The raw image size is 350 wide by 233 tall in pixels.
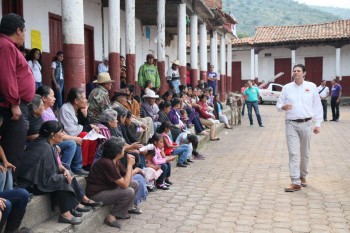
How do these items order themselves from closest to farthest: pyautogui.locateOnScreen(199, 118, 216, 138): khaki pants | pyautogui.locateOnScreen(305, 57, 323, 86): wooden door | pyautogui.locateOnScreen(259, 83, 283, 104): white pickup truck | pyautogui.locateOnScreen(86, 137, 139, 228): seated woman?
pyautogui.locateOnScreen(86, 137, 139, 228): seated woman
pyautogui.locateOnScreen(199, 118, 216, 138): khaki pants
pyautogui.locateOnScreen(259, 83, 283, 104): white pickup truck
pyautogui.locateOnScreen(305, 57, 323, 86): wooden door

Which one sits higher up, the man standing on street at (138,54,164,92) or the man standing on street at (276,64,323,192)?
the man standing on street at (138,54,164,92)

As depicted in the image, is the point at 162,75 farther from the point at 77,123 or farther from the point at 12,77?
the point at 12,77

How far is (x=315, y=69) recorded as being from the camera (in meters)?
32.5

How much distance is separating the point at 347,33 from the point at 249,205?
1095 inches

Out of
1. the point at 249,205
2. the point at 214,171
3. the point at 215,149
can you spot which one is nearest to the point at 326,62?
the point at 215,149

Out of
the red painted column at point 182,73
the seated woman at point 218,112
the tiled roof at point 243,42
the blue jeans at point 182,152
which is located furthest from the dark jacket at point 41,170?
the tiled roof at point 243,42

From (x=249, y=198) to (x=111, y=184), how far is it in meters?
2.30

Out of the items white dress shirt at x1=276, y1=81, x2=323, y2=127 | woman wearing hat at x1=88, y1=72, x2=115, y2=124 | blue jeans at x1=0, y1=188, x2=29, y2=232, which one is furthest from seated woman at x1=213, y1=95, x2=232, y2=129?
blue jeans at x1=0, y1=188, x2=29, y2=232

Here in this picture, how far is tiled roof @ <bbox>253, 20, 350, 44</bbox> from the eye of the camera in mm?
30781

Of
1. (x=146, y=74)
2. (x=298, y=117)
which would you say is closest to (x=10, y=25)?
(x=298, y=117)

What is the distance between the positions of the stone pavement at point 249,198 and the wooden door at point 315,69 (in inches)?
904

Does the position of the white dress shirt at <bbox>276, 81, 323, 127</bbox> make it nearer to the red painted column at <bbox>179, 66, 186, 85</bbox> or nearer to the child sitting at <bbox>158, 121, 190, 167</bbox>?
the child sitting at <bbox>158, 121, 190, 167</bbox>

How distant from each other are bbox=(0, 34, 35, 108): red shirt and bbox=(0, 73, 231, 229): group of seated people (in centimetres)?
54

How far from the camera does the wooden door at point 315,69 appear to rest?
32.3 m
